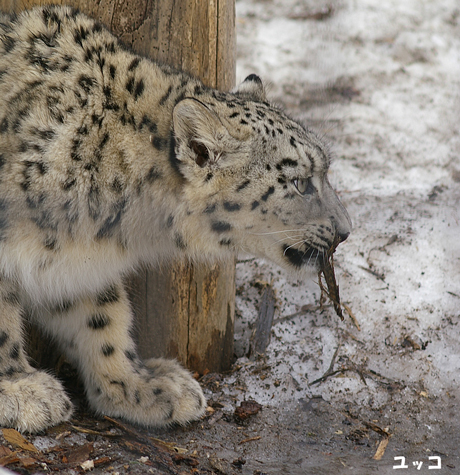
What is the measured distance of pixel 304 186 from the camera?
9.96 ft

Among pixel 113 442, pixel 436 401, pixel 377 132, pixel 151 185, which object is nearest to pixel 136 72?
pixel 151 185

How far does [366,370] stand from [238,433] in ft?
2.91

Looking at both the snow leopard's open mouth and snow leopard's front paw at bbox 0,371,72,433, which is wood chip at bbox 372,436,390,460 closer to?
the snow leopard's open mouth

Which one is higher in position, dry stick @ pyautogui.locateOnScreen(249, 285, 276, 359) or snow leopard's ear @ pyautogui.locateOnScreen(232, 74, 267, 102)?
snow leopard's ear @ pyautogui.locateOnScreen(232, 74, 267, 102)

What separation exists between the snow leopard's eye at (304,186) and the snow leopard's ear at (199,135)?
0.35 m

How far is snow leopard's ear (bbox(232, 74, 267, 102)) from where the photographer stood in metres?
3.29

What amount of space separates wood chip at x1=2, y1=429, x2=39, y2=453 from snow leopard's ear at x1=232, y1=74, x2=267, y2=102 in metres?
1.87

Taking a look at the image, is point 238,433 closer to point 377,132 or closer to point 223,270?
point 223,270

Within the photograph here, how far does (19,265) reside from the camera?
2.88 m

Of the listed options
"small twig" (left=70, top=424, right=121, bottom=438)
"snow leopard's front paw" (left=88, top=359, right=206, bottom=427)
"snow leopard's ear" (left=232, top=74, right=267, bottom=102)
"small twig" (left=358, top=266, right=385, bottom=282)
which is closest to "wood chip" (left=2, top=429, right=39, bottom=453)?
"small twig" (left=70, top=424, right=121, bottom=438)

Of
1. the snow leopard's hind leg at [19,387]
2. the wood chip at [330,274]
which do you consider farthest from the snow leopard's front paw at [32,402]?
the wood chip at [330,274]

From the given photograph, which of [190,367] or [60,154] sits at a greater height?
[60,154]

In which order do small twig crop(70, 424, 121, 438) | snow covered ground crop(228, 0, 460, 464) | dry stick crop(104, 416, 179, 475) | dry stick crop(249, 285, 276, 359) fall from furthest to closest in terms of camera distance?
dry stick crop(249, 285, 276, 359), snow covered ground crop(228, 0, 460, 464), small twig crop(70, 424, 121, 438), dry stick crop(104, 416, 179, 475)

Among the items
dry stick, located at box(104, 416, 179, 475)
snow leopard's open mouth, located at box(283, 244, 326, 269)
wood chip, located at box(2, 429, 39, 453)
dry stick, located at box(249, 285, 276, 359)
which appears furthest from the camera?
dry stick, located at box(249, 285, 276, 359)
